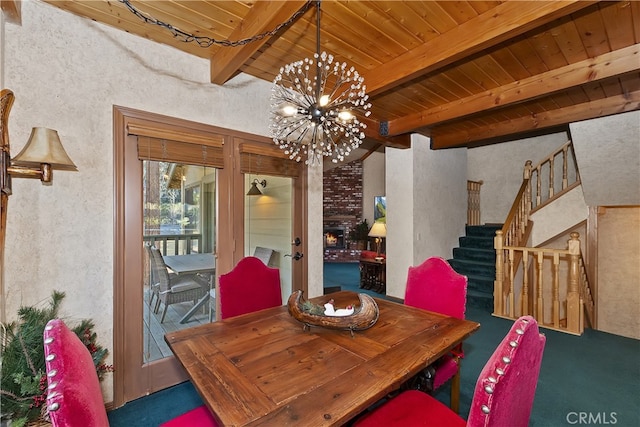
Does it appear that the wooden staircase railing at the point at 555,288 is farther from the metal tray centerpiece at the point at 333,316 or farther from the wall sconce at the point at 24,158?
the wall sconce at the point at 24,158

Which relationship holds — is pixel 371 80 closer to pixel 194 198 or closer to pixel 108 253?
pixel 194 198

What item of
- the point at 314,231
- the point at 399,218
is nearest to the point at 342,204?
the point at 399,218

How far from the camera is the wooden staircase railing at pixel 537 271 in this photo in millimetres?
3420

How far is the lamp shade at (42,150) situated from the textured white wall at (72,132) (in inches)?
9.1

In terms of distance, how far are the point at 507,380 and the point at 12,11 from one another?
9.84 feet

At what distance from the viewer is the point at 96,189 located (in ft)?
6.58

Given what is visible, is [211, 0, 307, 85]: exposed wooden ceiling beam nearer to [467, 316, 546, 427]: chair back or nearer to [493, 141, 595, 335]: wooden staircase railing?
[467, 316, 546, 427]: chair back

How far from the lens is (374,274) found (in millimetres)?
5332

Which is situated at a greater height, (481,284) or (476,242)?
(476,242)

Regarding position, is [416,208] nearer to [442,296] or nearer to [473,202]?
[473,202]

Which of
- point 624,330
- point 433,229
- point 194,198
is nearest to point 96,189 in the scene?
point 194,198

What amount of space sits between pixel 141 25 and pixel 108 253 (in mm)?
1661

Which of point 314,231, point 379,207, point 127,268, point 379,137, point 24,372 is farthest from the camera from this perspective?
point 379,207
